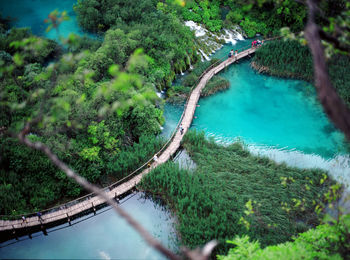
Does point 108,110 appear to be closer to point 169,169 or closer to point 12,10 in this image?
point 169,169

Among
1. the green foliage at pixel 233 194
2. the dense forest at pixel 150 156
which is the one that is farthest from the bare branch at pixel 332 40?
the green foliage at pixel 233 194

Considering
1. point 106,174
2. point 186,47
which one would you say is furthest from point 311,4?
point 186,47

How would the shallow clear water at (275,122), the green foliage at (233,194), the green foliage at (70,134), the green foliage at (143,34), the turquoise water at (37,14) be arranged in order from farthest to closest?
the turquoise water at (37,14)
the green foliage at (143,34)
the shallow clear water at (275,122)
the green foliage at (70,134)
the green foliage at (233,194)

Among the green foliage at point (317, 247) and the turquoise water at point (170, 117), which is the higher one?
the turquoise water at point (170, 117)

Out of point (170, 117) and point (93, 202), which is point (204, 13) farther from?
point (93, 202)

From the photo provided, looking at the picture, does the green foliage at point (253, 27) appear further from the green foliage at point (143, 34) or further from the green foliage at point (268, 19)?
the green foliage at point (143, 34)
